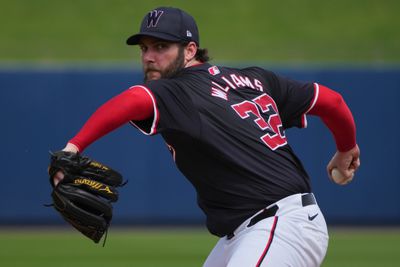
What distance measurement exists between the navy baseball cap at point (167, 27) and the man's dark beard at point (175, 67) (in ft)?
0.27

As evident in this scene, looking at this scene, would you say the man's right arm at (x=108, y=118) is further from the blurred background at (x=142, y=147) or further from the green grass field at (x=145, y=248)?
the blurred background at (x=142, y=147)

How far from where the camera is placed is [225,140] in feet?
13.1

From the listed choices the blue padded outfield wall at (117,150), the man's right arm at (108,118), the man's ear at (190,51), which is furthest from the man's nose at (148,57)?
the blue padded outfield wall at (117,150)

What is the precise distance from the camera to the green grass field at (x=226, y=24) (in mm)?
17656

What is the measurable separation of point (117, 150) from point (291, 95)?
8375mm

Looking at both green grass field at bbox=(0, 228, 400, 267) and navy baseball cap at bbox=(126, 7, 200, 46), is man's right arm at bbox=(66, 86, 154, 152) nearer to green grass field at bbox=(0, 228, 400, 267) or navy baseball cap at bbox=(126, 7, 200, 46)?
navy baseball cap at bbox=(126, 7, 200, 46)

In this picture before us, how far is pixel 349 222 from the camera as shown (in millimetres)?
13047

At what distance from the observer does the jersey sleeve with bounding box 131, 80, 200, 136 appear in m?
3.81

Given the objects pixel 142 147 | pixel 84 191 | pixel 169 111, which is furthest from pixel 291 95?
pixel 142 147

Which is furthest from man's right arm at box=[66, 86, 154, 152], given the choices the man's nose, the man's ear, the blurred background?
the blurred background

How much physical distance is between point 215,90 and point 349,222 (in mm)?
9400

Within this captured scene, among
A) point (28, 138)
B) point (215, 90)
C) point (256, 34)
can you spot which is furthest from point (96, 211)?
point (256, 34)

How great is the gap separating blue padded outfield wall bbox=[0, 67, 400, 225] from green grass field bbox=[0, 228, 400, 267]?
38 centimetres

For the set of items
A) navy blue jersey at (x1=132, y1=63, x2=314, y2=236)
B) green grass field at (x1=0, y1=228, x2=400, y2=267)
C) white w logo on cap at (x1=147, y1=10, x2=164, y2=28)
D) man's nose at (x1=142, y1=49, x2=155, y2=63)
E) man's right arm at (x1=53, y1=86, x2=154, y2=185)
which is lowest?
green grass field at (x1=0, y1=228, x2=400, y2=267)
